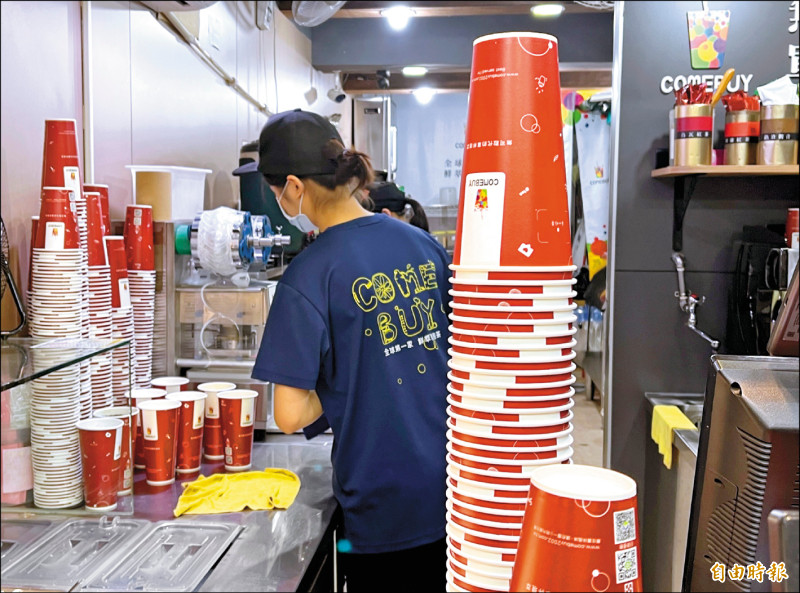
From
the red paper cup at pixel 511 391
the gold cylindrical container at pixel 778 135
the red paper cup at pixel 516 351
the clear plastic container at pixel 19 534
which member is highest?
the gold cylindrical container at pixel 778 135

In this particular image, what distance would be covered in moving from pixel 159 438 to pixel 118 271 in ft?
1.54

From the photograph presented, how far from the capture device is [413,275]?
1.79m

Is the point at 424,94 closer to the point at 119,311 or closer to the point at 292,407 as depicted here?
the point at 119,311

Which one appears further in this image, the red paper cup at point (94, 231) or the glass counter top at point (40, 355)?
the red paper cup at point (94, 231)

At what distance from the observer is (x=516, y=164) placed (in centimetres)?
85

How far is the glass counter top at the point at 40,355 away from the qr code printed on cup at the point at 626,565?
35.8 inches

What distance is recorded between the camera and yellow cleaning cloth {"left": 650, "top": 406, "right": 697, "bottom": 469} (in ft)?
8.75

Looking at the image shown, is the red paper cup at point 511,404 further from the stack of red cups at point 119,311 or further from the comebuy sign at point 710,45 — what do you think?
the comebuy sign at point 710,45

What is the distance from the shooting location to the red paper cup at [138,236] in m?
2.22

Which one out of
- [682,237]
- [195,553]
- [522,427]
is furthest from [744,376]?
[682,237]

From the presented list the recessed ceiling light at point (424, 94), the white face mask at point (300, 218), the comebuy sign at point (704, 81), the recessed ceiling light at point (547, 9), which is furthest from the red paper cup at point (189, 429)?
the recessed ceiling light at point (424, 94)

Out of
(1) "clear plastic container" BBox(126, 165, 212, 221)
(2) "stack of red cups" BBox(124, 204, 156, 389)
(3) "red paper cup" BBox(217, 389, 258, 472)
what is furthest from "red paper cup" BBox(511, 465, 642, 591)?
(1) "clear plastic container" BBox(126, 165, 212, 221)

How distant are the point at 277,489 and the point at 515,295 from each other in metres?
1.24

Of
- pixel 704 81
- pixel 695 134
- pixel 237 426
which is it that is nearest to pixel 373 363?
pixel 237 426
